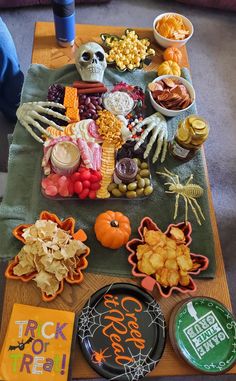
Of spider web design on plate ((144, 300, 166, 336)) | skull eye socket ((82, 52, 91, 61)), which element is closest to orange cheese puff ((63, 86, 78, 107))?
skull eye socket ((82, 52, 91, 61))

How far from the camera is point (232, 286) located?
1735 millimetres

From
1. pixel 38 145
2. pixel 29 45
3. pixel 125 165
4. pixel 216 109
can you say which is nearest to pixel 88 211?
pixel 125 165

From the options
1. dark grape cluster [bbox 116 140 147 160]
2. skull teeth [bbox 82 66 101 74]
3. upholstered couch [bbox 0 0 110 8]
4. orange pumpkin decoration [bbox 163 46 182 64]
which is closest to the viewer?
dark grape cluster [bbox 116 140 147 160]

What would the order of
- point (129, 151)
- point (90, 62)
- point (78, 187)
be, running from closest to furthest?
point (78, 187) → point (129, 151) → point (90, 62)

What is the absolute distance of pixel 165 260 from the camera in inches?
44.6

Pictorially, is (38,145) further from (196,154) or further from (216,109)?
(216,109)

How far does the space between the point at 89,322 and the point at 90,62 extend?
0.97 meters

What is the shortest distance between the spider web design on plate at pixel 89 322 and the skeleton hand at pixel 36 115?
63 cm

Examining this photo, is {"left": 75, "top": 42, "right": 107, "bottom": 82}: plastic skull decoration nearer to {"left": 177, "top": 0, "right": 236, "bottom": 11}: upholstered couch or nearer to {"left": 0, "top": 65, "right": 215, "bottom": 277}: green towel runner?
{"left": 0, "top": 65, "right": 215, "bottom": 277}: green towel runner

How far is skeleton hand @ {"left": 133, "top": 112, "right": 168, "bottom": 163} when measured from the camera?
53.0 inches

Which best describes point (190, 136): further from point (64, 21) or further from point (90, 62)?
point (64, 21)

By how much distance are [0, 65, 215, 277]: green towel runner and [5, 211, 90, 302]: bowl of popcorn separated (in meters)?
0.05

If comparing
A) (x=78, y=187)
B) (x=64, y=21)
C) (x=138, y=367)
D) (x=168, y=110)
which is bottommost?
(x=138, y=367)

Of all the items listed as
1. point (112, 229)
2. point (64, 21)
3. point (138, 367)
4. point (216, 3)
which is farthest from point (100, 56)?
point (216, 3)
